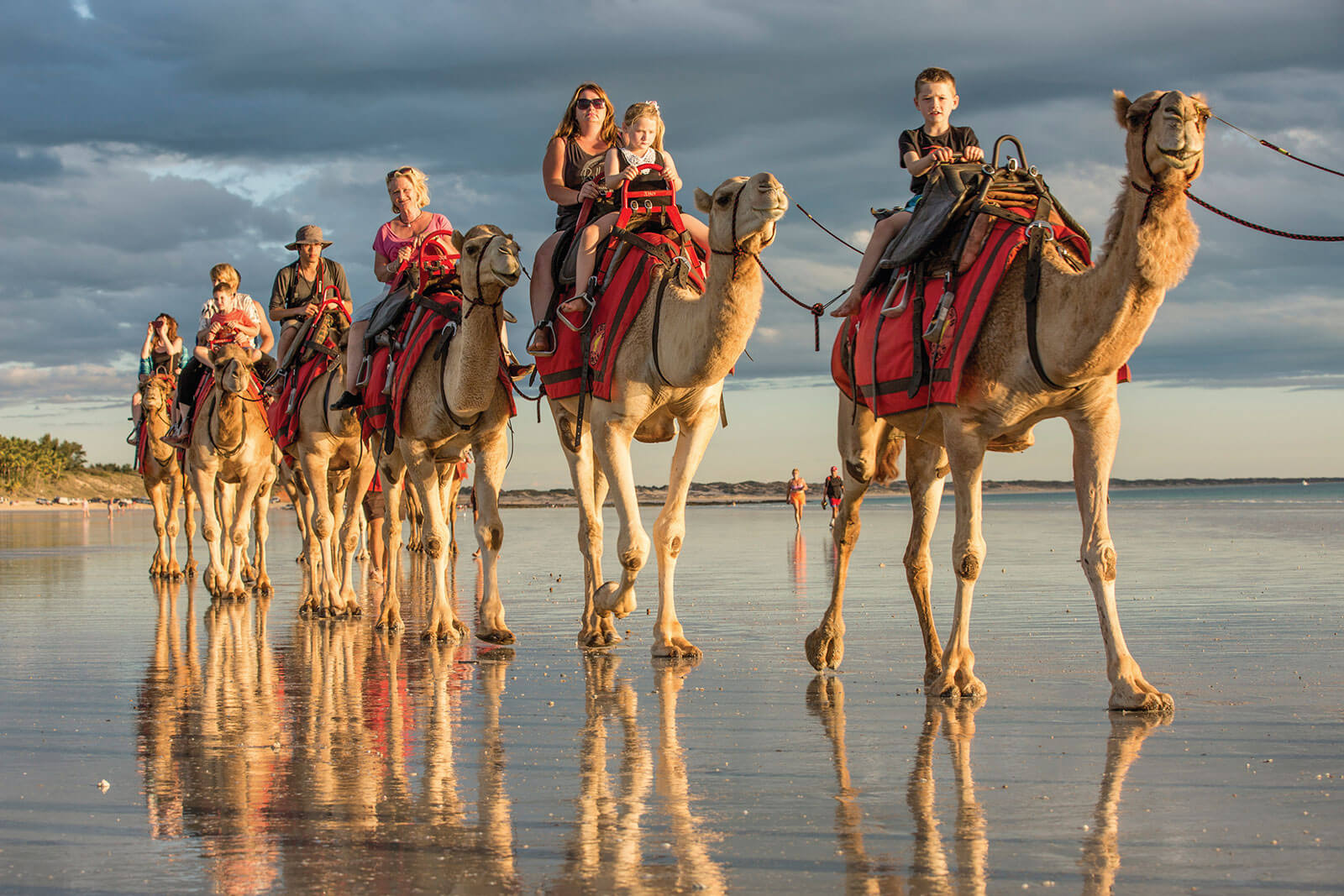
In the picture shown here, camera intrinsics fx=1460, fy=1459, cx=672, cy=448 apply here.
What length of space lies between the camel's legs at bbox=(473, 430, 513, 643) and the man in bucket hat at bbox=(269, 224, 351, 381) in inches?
197

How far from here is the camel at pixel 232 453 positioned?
57.3 ft

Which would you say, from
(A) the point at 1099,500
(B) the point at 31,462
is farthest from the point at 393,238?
(B) the point at 31,462

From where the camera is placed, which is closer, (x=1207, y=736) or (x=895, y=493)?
(x=1207, y=736)

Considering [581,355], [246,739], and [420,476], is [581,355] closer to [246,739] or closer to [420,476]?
[420,476]

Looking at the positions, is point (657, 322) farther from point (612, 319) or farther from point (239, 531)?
point (239, 531)

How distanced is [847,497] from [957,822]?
15.8 ft

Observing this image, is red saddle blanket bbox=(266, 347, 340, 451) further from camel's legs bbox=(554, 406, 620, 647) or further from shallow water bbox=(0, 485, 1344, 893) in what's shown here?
camel's legs bbox=(554, 406, 620, 647)

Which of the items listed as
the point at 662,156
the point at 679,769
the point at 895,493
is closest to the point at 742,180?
the point at 662,156

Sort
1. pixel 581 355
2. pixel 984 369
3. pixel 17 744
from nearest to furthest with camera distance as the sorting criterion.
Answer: pixel 17 744, pixel 984 369, pixel 581 355

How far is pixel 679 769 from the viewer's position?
611 cm

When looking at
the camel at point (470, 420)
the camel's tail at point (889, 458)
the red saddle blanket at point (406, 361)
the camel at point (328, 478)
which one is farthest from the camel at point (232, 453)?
the camel's tail at point (889, 458)

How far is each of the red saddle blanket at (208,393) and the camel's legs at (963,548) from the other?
11332mm

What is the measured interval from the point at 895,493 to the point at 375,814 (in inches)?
4654

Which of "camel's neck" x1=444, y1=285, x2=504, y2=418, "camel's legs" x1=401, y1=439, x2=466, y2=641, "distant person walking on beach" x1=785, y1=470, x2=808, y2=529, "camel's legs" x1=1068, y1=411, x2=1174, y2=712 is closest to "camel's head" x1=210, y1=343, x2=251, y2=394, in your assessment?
"camel's legs" x1=401, y1=439, x2=466, y2=641
